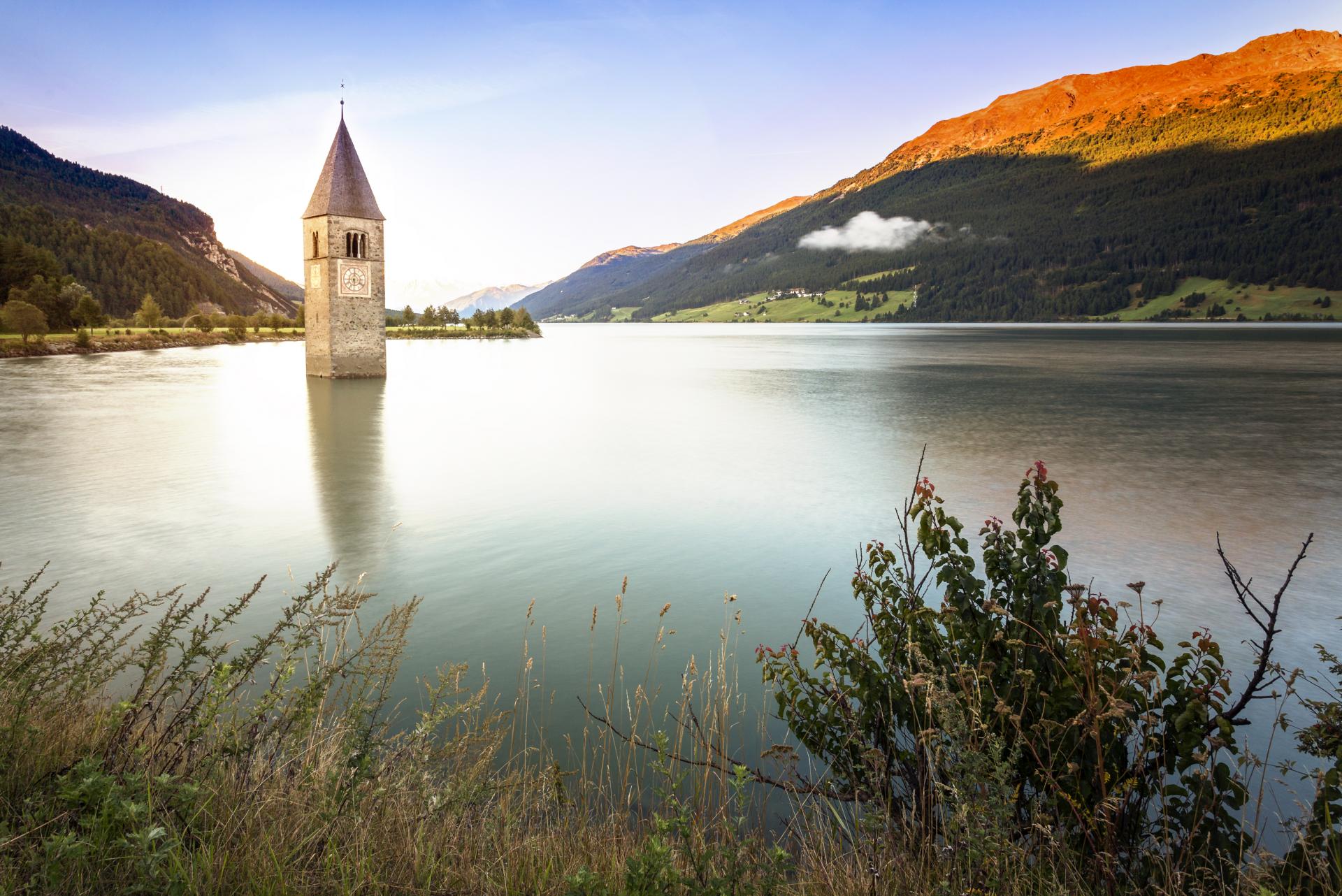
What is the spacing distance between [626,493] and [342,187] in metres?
34.9

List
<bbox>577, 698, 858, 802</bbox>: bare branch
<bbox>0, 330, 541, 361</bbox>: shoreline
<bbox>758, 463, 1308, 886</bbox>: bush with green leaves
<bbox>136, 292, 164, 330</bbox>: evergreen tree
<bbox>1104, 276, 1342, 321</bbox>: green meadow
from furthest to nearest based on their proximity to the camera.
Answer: <bbox>1104, 276, 1342, 321</bbox>: green meadow, <bbox>136, 292, 164, 330</bbox>: evergreen tree, <bbox>0, 330, 541, 361</bbox>: shoreline, <bbox>577, 698, 858, 802</bbox>: bare branch, <bbox>758, 463, 1308, 886</bbox>: bush with green leaves

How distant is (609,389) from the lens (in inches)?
1820

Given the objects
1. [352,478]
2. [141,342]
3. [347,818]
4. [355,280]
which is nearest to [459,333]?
[141,342]

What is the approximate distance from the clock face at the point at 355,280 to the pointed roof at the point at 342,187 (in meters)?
3.05

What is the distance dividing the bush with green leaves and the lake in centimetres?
291

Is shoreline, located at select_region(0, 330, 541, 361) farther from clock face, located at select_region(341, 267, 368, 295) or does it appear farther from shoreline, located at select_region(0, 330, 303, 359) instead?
clock face, located at select_region(341, 267, 368, 295)

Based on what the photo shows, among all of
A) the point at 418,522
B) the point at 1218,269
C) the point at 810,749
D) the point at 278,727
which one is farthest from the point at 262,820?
the point at 1218,269

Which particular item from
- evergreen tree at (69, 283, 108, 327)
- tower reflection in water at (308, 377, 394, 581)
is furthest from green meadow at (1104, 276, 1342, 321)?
evergreen tree at (69, 283, 108, 327)

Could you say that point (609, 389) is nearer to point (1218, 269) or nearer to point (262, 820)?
point (262, 820)

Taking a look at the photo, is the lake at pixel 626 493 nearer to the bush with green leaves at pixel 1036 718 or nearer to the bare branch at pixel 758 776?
the bare branch at pixel 758 776

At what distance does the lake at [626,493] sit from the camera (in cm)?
991

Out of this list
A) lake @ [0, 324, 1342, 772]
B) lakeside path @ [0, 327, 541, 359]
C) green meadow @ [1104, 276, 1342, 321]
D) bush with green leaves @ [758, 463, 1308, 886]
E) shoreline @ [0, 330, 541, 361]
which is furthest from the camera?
green meadow @ [1104, 276, 1342, 321]

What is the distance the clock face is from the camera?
1690 inches

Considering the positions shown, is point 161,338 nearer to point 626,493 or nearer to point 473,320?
point 473,320
